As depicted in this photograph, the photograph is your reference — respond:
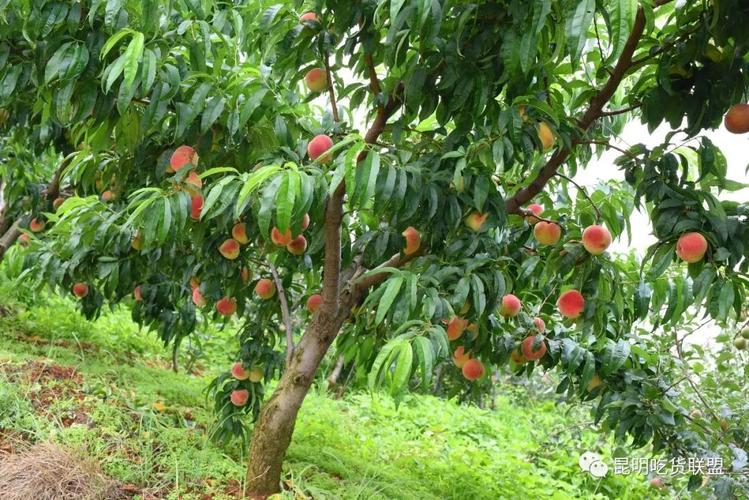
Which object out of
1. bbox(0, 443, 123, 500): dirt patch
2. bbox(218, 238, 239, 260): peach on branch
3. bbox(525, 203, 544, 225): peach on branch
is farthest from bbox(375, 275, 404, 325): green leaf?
bbox(0, 443, 123, 500): dirt patch

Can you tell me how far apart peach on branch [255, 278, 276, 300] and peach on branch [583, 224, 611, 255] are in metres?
1.44

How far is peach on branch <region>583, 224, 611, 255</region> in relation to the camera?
1.92 meters

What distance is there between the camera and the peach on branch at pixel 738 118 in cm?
173

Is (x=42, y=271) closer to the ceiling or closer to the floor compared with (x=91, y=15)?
closer to the floor

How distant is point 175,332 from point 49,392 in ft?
2.27

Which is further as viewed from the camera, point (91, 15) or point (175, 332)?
point (175, 332)

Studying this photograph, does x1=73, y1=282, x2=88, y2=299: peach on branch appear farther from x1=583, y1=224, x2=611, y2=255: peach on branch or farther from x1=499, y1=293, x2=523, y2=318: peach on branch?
x1=583, y1=224, x2=611, y2=255: peach on branch

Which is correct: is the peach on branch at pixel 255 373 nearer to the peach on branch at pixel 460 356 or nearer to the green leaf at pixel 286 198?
the peach on branch at pixel 460 356

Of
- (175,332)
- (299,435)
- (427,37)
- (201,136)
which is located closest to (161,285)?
(175,332)

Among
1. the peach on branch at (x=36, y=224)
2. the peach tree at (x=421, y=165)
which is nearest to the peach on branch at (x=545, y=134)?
the peach tree at (x=421, y=165)

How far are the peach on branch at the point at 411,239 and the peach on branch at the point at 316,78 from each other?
57 cm

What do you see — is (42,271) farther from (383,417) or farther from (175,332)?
(383,417)

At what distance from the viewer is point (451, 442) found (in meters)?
4.96

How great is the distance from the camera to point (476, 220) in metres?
1.98
